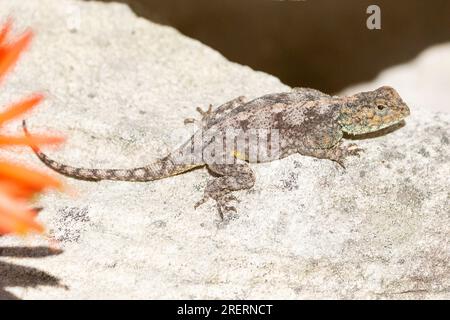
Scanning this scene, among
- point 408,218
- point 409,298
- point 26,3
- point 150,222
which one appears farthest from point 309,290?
point 26,3

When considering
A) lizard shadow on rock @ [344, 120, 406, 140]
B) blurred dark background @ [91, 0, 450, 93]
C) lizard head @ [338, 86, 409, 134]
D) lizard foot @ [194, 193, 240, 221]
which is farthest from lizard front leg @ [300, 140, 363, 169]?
blurred dark background @ [91, 0, 450, 93]

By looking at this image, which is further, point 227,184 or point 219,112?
point 219,112

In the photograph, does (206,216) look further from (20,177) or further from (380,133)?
(20,177)

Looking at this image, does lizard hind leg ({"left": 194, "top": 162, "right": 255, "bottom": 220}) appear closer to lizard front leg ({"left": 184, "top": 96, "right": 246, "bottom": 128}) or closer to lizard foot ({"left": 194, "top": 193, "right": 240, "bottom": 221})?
lizard foot ({"left": 194, "top": 193, "right": 240, "bottom": 221})

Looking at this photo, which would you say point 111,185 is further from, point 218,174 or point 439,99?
point 439,99

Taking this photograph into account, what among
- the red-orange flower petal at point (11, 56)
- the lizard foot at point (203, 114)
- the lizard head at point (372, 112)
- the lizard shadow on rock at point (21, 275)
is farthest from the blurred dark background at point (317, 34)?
the red-orange flower petal at point (11, 56)

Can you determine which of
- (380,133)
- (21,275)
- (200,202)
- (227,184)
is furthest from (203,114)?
(21,275)

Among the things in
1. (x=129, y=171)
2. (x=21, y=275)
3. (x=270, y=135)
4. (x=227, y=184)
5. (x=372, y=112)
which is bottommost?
(x=21, y=275)
